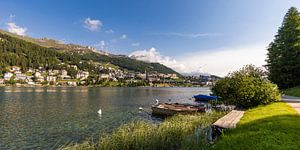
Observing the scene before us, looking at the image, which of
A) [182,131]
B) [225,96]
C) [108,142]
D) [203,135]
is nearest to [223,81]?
[225,96]

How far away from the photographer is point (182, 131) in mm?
17500

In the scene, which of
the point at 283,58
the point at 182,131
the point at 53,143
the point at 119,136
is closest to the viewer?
the point at 119,136

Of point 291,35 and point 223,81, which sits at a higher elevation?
point 291,35

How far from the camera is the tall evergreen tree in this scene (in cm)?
5228

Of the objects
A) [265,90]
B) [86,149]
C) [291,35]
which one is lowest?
[86,149]

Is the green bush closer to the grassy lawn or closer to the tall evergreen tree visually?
the grassy lawn

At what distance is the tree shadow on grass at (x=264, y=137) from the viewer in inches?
418

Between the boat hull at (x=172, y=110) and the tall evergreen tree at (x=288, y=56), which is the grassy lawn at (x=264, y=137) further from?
the tall evergreen tree at (x=288, y=56)

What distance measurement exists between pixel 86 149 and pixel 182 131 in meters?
6.67

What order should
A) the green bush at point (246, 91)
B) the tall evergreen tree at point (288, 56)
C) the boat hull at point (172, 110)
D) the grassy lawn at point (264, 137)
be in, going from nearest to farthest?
the grassy lawn at point (264, 137), the green bush at point (246, 91), the boat hull at point (172, 110), the tall evergreen tree at point (288, 56)

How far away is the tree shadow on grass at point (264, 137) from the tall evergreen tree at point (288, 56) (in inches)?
1692

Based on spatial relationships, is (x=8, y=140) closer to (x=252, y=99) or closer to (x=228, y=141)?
(x=228, y=141)

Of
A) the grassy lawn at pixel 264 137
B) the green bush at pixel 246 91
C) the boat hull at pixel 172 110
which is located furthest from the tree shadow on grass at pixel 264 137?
the boat hull at pixel 172 110

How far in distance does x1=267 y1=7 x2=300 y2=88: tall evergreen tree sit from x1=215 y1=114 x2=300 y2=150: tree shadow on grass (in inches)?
1692
